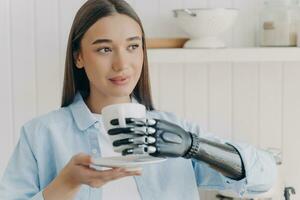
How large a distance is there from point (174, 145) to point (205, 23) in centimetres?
53

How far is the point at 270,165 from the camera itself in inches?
47.1

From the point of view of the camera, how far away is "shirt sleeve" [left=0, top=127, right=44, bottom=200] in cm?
113

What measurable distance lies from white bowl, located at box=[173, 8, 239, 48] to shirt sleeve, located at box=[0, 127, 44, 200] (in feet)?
1.76

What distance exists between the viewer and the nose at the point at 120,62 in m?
1.13

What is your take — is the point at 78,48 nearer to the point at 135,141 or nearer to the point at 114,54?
the point at 114,54

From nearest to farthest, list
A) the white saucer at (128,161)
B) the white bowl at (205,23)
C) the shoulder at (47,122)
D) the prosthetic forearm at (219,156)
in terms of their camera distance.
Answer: the white saucer at (128,161)
the prosthetic forearm at (219,156)
the shoulder at (47,122)
the white bowl at (205,23)

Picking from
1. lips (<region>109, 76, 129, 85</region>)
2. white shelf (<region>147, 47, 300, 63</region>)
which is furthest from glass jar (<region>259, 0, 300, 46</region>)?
lips (<region>109, 76, 129, 85</region>)

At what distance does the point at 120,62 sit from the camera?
1.13 metres

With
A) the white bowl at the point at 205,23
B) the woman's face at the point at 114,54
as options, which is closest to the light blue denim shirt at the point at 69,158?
the woman's face at the point at 114,54

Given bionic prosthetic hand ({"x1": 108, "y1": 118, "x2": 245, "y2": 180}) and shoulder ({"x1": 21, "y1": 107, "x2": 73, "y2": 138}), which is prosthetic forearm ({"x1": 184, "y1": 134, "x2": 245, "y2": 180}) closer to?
bionic prosthetic hand ({"x1": 108, "y1": 118, "x2": 245, "y2": 180})

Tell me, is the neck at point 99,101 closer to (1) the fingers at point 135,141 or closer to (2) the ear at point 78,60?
(2) the ear at point 78,60

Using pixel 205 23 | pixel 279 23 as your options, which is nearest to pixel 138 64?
pixel 205 23

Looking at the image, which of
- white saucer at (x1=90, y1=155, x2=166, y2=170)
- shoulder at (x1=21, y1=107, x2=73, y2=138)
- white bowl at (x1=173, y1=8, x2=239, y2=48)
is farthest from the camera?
white bowl at (x1=173, y1=8, x2=239, y2=48)

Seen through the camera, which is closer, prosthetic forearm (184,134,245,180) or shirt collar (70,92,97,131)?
prosthetic forearm (184,134,245,180)
